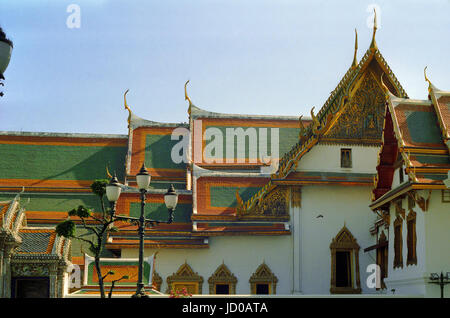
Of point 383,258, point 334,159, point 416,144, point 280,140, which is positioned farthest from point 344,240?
point 280,140

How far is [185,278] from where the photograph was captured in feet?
76.9

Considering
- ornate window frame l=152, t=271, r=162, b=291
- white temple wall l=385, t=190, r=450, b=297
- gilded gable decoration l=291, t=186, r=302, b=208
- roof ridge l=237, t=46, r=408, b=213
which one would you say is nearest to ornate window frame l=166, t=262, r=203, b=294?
ornate window frame l=152, t=271, r=162, b=291

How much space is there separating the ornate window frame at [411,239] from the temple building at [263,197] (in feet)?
0.21

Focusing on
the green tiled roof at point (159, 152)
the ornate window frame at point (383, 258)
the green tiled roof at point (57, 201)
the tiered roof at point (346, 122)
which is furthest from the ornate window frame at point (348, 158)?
the green tiled roof at point (57, 201)

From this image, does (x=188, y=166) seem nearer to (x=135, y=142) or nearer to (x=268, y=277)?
(x=135, y=142)

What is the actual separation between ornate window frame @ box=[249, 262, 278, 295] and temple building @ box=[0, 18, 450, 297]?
0.12ft

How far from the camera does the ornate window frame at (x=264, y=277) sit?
929 inches

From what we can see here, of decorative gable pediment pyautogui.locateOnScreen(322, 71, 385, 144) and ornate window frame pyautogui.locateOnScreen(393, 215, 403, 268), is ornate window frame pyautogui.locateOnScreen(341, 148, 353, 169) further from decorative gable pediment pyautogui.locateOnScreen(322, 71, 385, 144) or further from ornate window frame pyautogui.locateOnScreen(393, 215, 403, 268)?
ornate window frame pyautogui.locateOnScreen(393, 215, 403, 268)

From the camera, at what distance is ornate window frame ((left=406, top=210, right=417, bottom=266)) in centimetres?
1777

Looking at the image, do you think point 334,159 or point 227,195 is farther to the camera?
point 227,195

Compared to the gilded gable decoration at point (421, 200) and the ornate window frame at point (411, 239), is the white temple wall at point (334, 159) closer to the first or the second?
the ornate window frame at point (411, 239)

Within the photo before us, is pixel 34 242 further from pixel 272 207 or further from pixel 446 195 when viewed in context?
pixel 446 195

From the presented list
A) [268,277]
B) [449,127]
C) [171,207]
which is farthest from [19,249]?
[449,127]

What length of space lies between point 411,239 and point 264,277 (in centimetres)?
690
